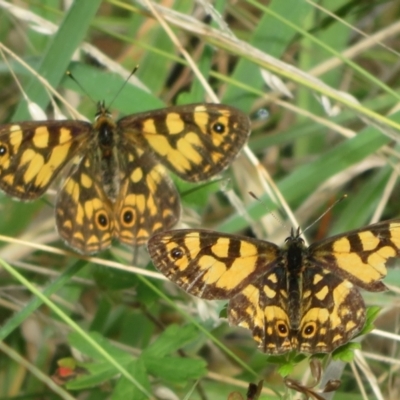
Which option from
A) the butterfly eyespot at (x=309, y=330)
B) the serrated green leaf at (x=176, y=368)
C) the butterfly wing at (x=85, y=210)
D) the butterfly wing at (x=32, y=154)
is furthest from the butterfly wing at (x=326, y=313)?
the butterfly wing at (x=32, y=154)

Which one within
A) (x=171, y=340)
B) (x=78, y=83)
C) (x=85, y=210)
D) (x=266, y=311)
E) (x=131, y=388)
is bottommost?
(x=131, y=388)

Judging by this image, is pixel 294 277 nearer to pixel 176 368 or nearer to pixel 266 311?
pixel 266 311

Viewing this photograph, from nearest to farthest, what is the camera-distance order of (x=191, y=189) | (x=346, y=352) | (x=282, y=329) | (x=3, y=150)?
(x=346, y=352) → (x=282, y=329) → (x=3, y=150) → (x=191, y=189)

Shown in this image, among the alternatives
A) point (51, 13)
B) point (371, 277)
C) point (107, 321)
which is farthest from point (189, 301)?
point (51, 13)

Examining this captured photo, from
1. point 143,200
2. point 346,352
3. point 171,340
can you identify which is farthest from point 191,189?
point 346,352

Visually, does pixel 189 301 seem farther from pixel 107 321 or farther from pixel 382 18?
pixel 382 18

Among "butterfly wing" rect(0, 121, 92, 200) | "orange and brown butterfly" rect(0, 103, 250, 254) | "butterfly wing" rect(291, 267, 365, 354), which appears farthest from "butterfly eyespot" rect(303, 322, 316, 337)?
"butterfly wing" rect(0, 121, 92, 200)
